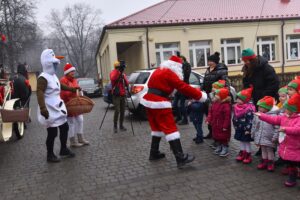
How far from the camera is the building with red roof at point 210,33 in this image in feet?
70.1

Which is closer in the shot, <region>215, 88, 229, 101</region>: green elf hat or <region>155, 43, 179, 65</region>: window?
<region>215, 88, 229, 101</region>: green elf hat

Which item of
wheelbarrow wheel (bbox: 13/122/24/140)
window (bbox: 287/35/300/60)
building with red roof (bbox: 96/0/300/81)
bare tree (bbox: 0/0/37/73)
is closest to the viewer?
wheelbarrow wheel (bbox: 13/122/24/140)

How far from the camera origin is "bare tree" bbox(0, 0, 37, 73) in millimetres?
27891

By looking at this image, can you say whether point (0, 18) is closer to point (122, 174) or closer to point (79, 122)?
point (79, 122)

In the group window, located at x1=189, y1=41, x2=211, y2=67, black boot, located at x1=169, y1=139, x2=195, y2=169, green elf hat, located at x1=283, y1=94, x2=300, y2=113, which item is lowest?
black boot, located at x1=169, y1=139, x2=195, y2=169

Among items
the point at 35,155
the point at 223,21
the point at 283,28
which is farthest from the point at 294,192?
the point at 283,28

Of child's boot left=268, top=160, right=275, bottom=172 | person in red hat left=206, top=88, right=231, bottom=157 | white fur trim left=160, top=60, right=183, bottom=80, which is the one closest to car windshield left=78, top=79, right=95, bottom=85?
person in red hat left=206, top=88, right=231, bottom=157

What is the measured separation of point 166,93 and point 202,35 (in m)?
17.3

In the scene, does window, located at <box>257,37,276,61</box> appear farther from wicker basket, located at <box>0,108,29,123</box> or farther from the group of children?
wicker basket, located at <box>0,108,29,123</box>

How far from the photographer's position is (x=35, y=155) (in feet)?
23.0

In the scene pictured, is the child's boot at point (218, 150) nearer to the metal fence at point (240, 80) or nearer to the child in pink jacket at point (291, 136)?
the child in pink jacket at point (291, 136)

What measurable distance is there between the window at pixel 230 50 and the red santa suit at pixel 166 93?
18063 millimetres

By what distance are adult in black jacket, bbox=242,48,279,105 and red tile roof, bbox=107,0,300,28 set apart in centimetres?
1593

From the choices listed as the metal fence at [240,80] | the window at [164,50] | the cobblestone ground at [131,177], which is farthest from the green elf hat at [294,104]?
the window at [164,50]
